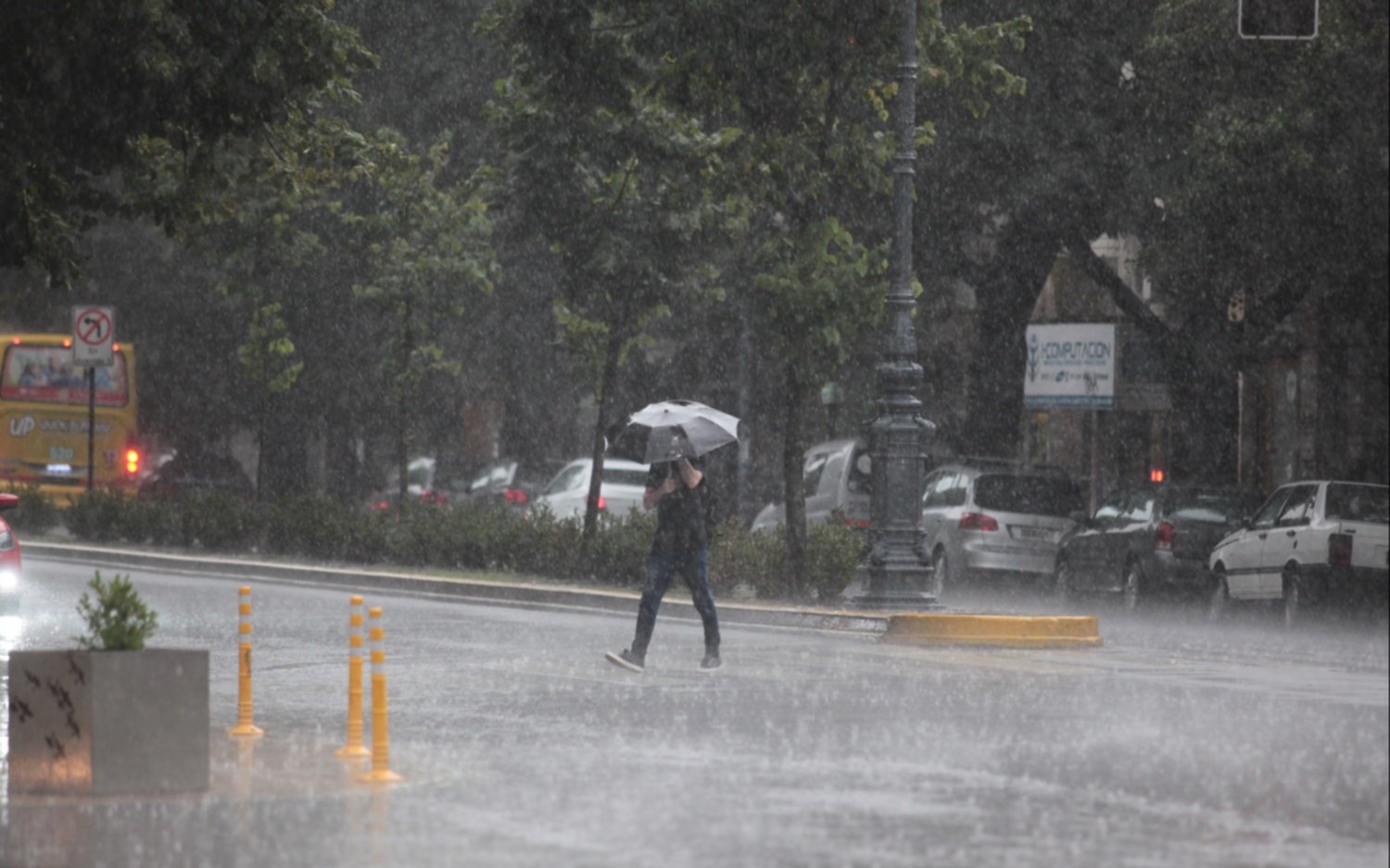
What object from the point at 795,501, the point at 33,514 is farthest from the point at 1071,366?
the point at 33,514

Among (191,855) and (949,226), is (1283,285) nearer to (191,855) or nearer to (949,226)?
(949,226)

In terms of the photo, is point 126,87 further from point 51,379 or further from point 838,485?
point 51,379

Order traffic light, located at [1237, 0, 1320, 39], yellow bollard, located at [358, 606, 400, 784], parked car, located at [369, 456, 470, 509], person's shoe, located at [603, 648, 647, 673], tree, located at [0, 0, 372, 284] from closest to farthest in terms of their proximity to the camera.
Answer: yellow bollard, located at [358, 606, 400, 784] → traffic light, located at [1237, 0, 1320, 39] → tree, located at [0, 0, 372, 284] → person's shoe, located at [603, 648, 647, 673] → parked car, located at [369, 456, 470, 509]

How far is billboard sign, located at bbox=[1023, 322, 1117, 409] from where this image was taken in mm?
32719

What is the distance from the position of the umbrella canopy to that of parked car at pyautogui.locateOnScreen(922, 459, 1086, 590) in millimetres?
9958

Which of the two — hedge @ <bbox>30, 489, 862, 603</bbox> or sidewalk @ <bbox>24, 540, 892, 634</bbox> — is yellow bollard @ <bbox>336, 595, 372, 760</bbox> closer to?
sidewalk @ <bbox>24, 540, 892, 634</bbox>

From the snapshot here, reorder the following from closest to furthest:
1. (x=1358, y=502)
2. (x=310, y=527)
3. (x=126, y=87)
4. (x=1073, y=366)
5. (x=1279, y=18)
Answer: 1. (x=1279, y=18)
2. (x=126, y=87)
3. (x=1358, y=502)
4. (x=1073, y=366)
5. (x=310, y=527)

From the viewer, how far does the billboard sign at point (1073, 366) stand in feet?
107

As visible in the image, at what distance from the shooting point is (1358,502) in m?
23.7

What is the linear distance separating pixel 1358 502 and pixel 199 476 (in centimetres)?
2862

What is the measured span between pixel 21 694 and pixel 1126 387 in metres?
23.6

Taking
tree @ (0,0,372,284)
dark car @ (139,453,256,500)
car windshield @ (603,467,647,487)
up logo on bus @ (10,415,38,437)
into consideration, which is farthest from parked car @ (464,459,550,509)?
tree @ (0,0,372,284)

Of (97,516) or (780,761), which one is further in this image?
(97,516)

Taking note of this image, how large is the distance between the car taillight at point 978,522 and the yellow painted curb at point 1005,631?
7990 millimetres
